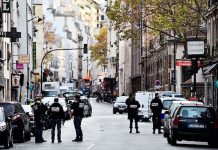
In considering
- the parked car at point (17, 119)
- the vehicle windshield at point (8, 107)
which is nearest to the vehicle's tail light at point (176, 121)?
the parked car at point (17, 119)

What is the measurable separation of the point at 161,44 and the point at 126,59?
45.3 meters

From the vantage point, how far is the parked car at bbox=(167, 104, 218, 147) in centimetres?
2934

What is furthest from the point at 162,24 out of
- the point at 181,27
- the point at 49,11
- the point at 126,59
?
the point at 49,11

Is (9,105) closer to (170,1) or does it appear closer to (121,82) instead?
(170,1)

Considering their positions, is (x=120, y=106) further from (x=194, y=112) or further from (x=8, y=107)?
(x=194, y=112)

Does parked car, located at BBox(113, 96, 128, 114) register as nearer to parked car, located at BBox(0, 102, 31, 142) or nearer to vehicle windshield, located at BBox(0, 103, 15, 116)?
parked car, located at BBox(0, 102, 31, 142)

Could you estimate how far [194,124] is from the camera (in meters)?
29.3

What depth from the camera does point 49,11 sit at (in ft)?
650

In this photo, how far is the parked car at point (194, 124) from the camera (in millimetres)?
29344

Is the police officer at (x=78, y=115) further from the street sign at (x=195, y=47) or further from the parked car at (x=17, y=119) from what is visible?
the street sign at (x=195, y=47)

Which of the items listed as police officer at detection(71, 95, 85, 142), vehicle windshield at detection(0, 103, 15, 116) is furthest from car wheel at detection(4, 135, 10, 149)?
police officer at detection(71, 95, 85, 142)

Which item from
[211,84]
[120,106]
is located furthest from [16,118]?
[120,106]

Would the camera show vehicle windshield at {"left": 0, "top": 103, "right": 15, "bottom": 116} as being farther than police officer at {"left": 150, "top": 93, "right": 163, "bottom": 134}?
No

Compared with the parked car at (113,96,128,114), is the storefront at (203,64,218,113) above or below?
above
